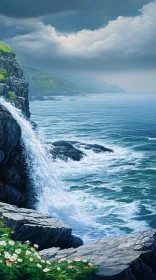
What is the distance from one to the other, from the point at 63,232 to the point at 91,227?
11.1 meters

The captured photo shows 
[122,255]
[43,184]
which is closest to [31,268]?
[122,255]

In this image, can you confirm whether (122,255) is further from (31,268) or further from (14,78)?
(14,78)

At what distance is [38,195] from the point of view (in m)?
34.9

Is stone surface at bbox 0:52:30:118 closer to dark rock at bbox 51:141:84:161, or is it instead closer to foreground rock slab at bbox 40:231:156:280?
dark rock at bbox 51:141:84:161

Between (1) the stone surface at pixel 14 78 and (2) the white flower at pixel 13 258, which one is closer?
(2) the white flower at pixel 13 258

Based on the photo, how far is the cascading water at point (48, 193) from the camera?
3262 centimetres

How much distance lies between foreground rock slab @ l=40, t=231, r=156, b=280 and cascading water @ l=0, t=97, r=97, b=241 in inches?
551

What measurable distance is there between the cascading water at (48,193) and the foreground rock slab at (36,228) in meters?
10.1

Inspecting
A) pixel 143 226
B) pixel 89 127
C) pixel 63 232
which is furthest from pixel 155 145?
pixel 63 232

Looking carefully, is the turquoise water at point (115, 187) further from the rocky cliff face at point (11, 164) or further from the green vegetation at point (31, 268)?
the green vegetation at point (31, 268)

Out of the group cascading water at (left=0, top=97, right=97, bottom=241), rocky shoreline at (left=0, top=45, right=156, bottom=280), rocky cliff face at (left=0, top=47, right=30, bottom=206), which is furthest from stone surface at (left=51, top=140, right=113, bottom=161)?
rocky shoreline at (left=0, top=45, right=156, bottom=280)

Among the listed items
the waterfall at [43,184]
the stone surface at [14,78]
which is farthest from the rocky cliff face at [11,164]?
the stone surface at [14,78]

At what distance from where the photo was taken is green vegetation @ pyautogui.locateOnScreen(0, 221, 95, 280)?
1028cm

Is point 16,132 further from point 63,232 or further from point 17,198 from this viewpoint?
point 63,232
